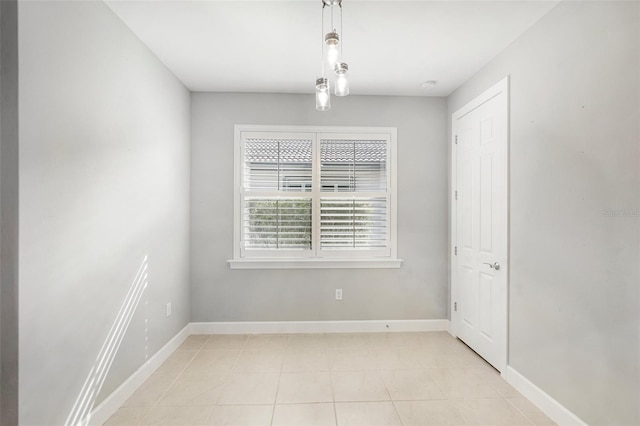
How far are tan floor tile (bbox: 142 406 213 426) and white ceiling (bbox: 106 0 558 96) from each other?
8.60 feet

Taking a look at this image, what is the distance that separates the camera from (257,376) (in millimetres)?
2531

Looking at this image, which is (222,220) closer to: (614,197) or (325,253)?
(325,253)

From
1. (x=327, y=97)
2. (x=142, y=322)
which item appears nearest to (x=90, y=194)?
(x=142, y=322)

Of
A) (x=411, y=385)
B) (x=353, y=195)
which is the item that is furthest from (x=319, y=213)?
(x=411, y=385)

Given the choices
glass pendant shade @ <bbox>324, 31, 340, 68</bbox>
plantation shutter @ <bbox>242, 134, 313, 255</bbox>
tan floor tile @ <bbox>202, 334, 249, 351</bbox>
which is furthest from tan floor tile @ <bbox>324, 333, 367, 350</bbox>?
glass pendant shade @ <bbox>324, 31, 340, 68</bbox>

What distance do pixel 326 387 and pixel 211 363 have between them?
3.50ft

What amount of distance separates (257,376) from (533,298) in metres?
2.14

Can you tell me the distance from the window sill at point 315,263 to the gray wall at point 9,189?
6.65 feet

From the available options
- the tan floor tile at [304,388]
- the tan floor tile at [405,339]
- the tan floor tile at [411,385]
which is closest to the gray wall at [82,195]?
the tan floor tile at [304,388]

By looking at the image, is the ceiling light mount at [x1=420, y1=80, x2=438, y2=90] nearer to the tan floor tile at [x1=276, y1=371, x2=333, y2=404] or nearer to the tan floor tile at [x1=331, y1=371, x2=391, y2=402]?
the tan floor tile at [x1=331, y1=371, x2=391, y2=402]

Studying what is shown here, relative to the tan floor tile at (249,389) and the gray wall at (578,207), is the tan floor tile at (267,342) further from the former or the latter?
the gray wall at (578,207)

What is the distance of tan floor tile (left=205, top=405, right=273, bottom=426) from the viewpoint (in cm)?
197

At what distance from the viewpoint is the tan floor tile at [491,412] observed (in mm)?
1976

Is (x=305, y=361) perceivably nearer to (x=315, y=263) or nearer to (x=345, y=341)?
(x=345, y=341)
